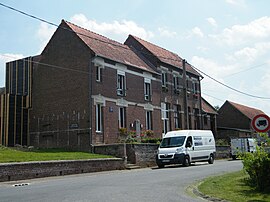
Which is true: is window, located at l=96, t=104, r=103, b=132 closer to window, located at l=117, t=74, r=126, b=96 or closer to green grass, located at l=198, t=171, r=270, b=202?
window, located at l=117, t=74, r=126, b=96

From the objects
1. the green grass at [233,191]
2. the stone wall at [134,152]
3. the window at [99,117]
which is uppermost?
the window at [99,117]

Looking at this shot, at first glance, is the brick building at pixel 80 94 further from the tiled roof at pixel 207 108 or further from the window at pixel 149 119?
the tiled roof at pixel 207 108

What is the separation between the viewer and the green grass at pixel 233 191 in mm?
10180

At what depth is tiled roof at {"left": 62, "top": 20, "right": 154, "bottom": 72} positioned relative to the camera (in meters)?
31.6

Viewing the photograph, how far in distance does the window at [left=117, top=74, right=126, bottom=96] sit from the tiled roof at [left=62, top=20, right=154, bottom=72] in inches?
50.0

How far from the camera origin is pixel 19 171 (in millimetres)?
18453

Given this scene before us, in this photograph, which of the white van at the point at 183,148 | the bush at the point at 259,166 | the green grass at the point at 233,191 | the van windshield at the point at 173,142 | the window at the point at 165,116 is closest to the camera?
the green grass at the point at 233,191

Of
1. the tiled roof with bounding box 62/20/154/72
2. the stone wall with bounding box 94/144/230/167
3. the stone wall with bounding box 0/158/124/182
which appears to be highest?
the tiled roof with bounding box 62/20/154/72

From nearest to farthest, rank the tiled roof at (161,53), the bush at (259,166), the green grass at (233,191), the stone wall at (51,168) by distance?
the green grass at (233,191)
the bush at (259,166)
the stone wall at (51,168)
the tiled roof at (161,53)

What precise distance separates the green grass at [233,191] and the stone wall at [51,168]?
31.0ft

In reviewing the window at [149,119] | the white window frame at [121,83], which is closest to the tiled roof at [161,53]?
the window at [149,119]

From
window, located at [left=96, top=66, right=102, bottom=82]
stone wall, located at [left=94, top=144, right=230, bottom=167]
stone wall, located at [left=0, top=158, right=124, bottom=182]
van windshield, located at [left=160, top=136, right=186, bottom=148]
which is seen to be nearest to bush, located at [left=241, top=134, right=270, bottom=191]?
stone wall, located at [left=0, top=158, right=124, bottom=182]

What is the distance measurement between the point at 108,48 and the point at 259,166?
79.9 feet

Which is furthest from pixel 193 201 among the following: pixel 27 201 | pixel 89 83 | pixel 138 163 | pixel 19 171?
pixel 89 83
